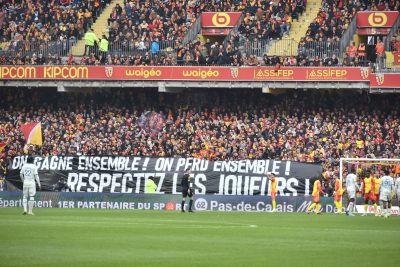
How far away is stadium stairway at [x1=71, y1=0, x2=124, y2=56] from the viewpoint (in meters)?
61.4

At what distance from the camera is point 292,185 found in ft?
157

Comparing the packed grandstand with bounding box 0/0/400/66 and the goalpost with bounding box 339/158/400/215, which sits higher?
the packed grandstand with bounding box 0/0/400/66

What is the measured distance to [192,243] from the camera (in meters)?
23.0

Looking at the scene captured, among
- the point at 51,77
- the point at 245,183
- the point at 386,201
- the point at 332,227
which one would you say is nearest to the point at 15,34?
the point at 51,77

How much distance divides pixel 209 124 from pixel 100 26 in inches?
503

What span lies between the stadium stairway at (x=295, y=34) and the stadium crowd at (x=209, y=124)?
8.29 feet

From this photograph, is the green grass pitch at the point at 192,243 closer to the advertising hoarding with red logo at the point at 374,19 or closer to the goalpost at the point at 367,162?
the goalpost at the point at 367,162

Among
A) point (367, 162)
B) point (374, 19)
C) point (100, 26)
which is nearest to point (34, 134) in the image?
point (100, 26)

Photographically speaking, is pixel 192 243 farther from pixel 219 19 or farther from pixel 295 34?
pixel 219 19

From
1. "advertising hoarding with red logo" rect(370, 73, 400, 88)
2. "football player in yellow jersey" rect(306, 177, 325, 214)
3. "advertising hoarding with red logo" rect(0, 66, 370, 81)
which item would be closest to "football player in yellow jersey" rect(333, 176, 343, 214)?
"football player in yellow jersey" rect(306, 177, 325, 214)

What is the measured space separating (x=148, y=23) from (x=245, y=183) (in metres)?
16.2

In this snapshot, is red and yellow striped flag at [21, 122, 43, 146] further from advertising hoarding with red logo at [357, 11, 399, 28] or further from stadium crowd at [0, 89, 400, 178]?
advertising hoarding with red logo at [357, 11, 399, 28]

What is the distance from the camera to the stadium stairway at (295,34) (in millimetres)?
56656

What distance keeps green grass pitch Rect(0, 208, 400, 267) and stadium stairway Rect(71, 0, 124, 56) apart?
29.5 metres
